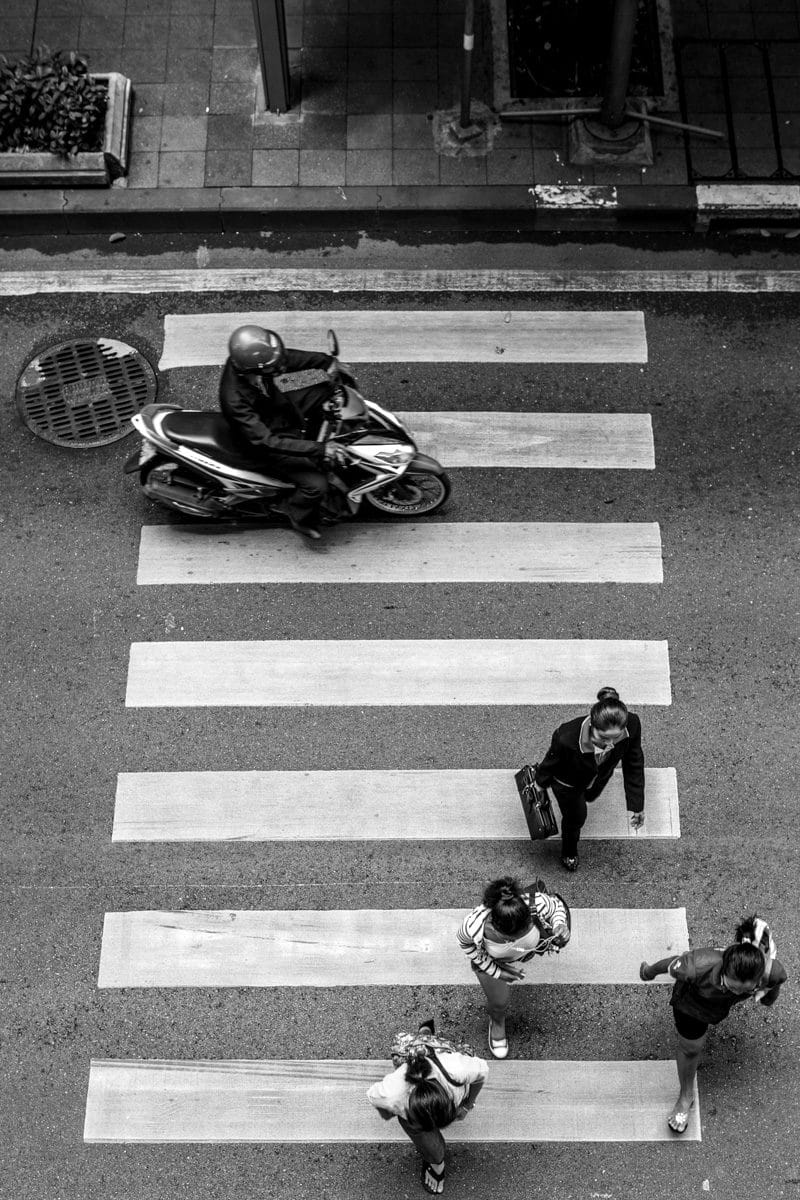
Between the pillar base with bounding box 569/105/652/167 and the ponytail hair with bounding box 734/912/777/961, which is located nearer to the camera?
the ponytail hair with bounding box 734/912/777/961

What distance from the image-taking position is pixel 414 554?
9.91 m

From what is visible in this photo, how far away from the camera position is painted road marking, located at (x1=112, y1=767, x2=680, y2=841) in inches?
355

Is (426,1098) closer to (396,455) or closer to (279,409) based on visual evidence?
(396,455)

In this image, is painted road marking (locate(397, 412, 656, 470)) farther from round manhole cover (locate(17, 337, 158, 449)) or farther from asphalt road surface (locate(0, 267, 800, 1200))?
round manhole cover (locate(17, 337, 158, 449))

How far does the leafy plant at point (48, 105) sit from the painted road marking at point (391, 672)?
4475mm

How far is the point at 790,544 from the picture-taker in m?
9.94

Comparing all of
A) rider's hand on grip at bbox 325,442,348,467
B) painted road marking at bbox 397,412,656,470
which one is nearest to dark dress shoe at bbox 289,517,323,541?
rider's hand on grip at bbox 325,442,348,467

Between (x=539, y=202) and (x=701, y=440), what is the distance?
2467mm

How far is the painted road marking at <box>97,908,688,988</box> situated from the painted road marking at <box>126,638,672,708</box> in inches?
57.8

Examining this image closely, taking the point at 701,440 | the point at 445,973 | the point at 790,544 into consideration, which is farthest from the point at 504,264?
the point at 445,973

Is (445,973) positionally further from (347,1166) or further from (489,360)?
(489,360)

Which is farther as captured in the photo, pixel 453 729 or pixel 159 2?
pixel 159 2

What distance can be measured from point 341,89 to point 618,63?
2.37 metres

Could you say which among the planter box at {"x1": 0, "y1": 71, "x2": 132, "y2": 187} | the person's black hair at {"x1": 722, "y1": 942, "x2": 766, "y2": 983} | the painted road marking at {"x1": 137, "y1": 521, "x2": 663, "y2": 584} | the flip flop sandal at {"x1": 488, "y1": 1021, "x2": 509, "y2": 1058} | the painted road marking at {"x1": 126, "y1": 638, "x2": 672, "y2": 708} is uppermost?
the planter box at {"x1": 0, "y1": 71, "x2": 132, "y2": 187}
